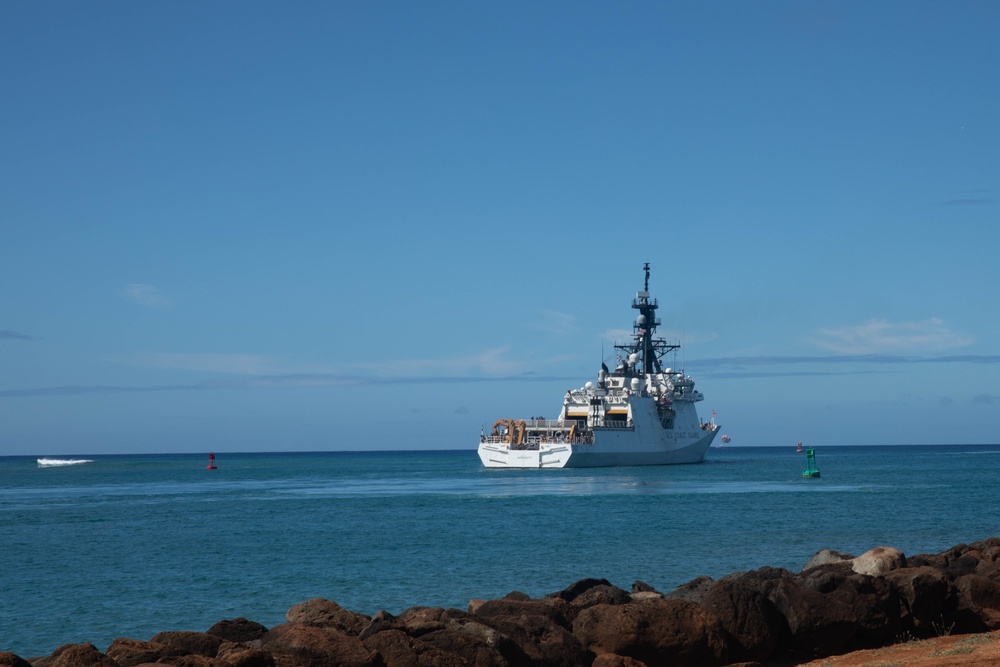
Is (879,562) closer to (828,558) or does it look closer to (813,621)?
(828,558)

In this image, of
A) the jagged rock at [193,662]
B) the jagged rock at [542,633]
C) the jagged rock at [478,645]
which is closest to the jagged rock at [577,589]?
the jagged rock at [542,633]

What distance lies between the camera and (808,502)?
4219cm

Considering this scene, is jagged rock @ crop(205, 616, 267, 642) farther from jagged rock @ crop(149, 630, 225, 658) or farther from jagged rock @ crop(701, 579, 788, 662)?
jagged rock @ crop(701, 579, 788, 662)

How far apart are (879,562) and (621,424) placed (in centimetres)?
5944

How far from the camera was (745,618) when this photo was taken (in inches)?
443

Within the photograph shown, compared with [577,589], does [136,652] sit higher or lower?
higher

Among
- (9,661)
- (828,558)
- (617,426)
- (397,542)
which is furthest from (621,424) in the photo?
(9,661)

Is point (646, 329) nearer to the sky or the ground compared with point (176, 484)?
nearer to the sky

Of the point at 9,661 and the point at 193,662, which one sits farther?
the point at 193,662

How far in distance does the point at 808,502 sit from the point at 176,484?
42.7 m

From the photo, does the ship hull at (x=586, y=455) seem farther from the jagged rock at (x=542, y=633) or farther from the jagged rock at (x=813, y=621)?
the jagged rock at (x=542, y=633)

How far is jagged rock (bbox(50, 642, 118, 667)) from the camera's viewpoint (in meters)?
8.84


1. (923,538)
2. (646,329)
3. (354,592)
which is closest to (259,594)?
(354,592)

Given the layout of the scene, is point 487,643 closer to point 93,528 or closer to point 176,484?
point 93,528
